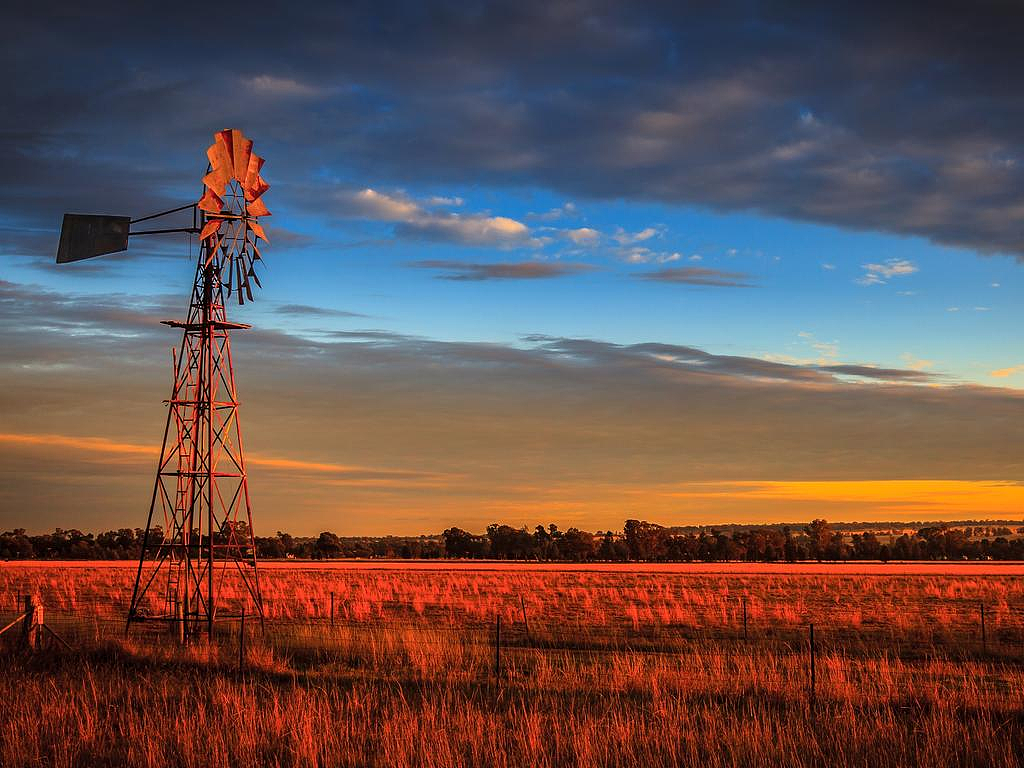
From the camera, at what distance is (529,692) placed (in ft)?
62.8

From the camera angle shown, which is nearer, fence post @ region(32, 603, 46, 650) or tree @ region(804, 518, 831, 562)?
fence post @ region(32, 603, 46, 650)

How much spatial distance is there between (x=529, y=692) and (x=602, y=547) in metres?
131

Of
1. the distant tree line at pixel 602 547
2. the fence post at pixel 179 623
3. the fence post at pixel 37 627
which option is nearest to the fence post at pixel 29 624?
the fence post at pixel 37 627

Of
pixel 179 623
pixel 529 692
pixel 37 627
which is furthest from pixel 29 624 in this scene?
pixel 529 692

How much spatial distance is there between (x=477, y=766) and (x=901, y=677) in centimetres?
1159

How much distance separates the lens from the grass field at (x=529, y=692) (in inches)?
562

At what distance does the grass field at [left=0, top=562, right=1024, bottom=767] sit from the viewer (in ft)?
46.8

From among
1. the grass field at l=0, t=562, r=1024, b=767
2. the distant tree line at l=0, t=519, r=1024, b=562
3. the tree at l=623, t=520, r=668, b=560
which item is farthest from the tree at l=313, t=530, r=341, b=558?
the grass field at l=0, t=562, r=1024, b=767

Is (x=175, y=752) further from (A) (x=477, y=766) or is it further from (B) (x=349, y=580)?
(B) (x=349, y=580)

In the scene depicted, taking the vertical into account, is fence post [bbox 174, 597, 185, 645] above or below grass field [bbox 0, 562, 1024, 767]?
above

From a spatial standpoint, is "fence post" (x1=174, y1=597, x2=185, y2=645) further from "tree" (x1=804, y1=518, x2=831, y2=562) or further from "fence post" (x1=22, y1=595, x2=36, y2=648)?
"tree" (x1=804, y1=518, x2=831, y2=562)

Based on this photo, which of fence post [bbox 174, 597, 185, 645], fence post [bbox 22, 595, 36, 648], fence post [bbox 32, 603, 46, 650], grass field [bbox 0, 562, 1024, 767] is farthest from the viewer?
fence post [bbox 174, 597, 185, 645]

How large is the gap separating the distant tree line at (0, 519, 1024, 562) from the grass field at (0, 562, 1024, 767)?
106 m

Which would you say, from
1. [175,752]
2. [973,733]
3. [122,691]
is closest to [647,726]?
[973,733]
